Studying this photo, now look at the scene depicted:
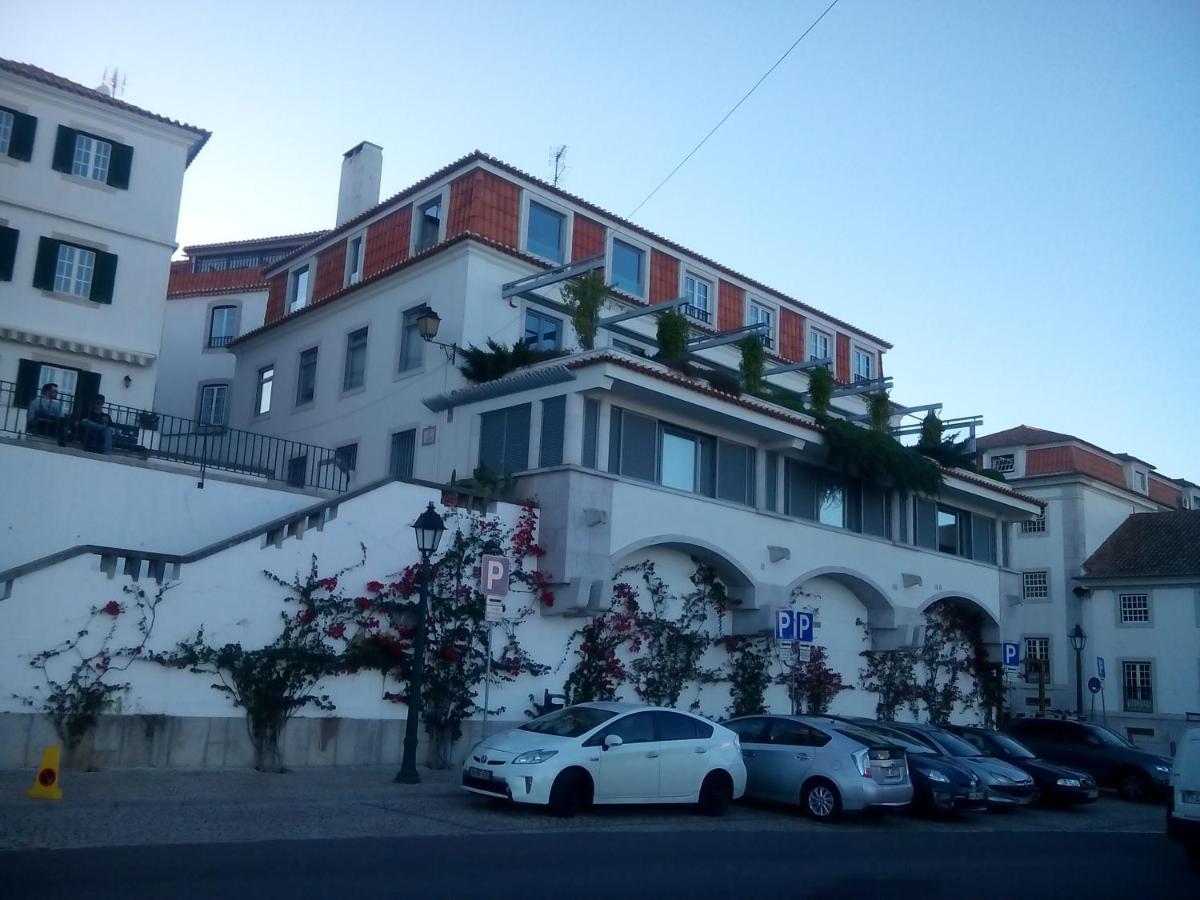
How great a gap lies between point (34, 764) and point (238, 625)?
333 cm

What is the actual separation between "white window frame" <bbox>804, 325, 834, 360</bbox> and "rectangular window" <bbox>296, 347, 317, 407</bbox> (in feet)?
50.8

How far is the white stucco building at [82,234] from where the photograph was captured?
982 inches

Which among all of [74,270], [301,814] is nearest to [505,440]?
[74,270]

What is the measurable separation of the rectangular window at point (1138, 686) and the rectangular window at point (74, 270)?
38.3 metres

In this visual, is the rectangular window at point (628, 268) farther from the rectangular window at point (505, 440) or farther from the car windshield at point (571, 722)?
the car windshield at point (571, 722)

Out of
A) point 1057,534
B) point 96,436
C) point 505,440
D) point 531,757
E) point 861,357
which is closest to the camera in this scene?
point 531,757

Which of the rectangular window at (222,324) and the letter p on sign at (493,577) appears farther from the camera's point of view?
the rectangular window at (222,324)

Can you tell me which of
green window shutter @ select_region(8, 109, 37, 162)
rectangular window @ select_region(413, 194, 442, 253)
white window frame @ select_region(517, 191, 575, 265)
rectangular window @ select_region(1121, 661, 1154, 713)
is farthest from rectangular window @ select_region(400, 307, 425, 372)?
rectangular window @ select_region(1121, 661, 1154, 713)

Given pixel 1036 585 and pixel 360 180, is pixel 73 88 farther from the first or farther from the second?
pixel 1036 585

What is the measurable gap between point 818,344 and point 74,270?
2236 centimetres

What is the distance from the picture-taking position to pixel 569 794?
14.3 metres

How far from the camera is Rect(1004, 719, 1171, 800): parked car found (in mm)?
24234

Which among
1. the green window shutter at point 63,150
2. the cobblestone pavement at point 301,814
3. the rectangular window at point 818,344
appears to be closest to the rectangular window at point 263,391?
the green window shutter at point 63,150

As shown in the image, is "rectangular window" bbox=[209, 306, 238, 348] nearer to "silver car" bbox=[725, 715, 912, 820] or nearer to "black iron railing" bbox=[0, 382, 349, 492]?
"black iron railing" bbox=[0, 382, 349, 492]
